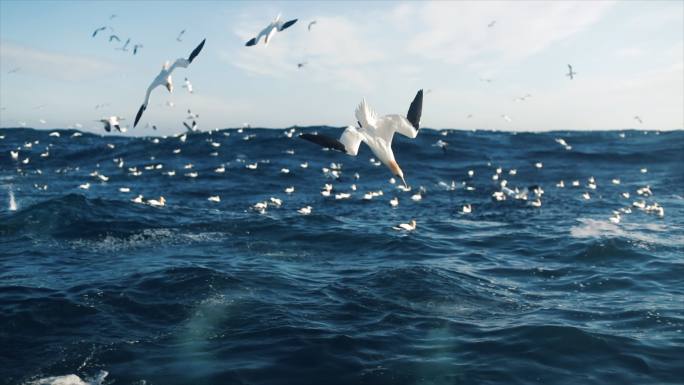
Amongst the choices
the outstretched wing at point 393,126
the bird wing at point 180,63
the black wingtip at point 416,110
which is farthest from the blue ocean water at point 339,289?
the bird wing at point 180,63

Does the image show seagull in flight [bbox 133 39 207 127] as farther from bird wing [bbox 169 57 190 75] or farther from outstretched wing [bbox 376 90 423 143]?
outstretched wing [bbox 376 90 423 143]

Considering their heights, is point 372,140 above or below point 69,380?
above

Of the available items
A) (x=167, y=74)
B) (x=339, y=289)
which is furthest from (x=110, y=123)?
(x=339, y=289)

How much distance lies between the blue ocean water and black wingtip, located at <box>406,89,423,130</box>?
393 cm

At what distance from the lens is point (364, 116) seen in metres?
9.34

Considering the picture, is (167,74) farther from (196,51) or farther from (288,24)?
(288,24)

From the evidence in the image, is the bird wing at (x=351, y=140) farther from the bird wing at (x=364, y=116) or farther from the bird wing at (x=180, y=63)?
the bird wing at (x=180, y=63)

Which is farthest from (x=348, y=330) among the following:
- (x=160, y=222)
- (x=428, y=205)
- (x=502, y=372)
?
(x=428, y=205)

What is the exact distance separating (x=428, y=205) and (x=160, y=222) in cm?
1267

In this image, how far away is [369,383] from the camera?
8.52 meters

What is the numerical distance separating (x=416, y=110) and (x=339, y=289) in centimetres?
510

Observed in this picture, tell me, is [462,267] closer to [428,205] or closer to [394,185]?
[428,205]

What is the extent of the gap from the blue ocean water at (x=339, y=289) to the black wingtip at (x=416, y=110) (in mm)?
3931

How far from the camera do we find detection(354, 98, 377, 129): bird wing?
30.5 feet
